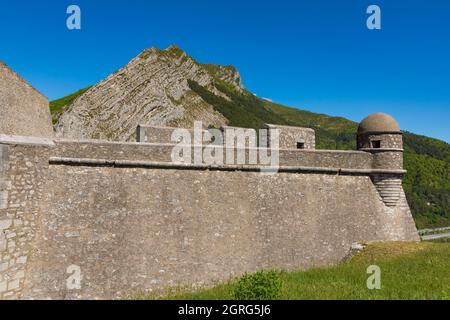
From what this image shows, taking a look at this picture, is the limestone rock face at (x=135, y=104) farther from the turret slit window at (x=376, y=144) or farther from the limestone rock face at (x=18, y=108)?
the turret slit window at (x=376, y=144)

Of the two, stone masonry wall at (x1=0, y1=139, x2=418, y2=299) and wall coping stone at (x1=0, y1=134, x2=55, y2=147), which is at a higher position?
wall coping stone at (x1=0, y1=134, x2=55, y2=147)

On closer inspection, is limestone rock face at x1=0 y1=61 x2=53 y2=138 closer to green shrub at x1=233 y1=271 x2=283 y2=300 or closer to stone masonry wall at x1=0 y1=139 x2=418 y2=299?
stone masonry wall at x1=0 y1=139 x2=418 y2=299

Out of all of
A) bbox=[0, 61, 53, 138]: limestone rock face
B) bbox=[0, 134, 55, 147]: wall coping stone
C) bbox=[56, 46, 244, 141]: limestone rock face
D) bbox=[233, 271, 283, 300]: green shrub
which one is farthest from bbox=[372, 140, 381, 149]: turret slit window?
bbox=[56, 46, 244, 141]: limestone rock face

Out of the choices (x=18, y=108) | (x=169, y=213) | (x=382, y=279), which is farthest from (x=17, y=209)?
(x=382, y=279)

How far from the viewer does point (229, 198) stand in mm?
A: 13945

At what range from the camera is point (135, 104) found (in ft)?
107

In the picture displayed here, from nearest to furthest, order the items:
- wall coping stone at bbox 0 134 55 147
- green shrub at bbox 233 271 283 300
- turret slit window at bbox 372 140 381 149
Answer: green shrub at bbox 233 271 283 300 → wall coping stone at bbox 0 134 55 147 → turret slit window at bbox 372 140 381 149

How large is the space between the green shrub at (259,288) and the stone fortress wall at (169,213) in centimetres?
397

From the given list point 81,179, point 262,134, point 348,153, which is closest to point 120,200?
point 81,179

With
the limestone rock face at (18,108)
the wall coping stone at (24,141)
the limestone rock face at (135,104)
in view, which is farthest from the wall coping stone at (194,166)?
the limestone rock face at (135,104)

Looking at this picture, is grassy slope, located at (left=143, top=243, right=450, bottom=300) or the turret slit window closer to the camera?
grassy slope, located at (left=143, top=243, right=450, bottom=300)

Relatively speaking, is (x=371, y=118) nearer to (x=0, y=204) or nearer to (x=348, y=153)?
(x=348, y=153)

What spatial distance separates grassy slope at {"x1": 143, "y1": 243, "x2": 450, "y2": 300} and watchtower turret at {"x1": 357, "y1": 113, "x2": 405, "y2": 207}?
7.96ft

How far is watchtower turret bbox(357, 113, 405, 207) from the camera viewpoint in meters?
16.2
